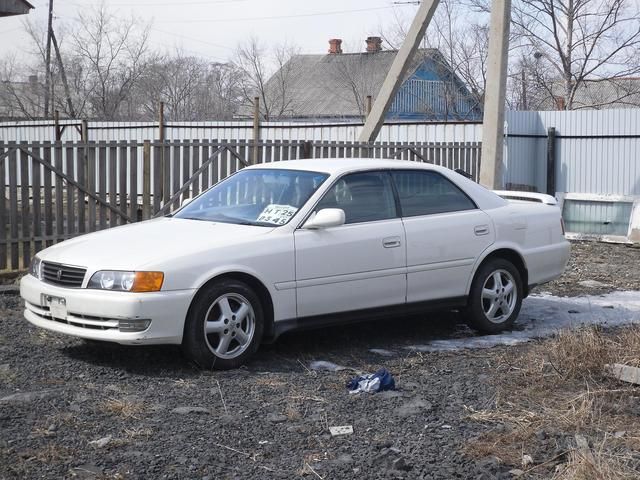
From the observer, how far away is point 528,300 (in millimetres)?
9891

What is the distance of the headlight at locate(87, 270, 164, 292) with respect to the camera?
6.29 metres

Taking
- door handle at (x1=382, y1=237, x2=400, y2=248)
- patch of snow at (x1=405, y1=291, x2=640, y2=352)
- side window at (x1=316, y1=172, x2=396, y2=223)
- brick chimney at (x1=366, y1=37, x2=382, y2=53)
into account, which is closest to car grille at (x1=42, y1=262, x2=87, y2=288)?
side window at (x1=316, y1=172, x2=396, y2=223)

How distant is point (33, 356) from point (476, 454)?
365 centimetres

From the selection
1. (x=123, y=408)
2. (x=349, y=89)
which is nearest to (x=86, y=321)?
(x=123, y=408)

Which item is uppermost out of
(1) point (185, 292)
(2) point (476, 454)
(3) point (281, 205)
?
(3) point (281, 205)

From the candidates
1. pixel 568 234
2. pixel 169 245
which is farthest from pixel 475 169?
pixel 169 245

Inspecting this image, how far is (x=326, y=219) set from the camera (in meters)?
6.94

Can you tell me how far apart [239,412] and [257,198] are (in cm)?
231

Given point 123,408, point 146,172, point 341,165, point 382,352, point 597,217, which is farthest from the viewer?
point 597,217

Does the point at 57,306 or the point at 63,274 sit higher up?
the point at 63,274

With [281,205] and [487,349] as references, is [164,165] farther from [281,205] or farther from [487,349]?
[487,349]

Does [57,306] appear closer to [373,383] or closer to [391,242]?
[373,383]

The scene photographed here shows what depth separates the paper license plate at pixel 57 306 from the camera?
6.58 meters

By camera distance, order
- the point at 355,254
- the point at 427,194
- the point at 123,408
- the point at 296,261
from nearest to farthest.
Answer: the point at 123,408 < the point at 296,261 < the point at 355,254 < the point at 427,194
